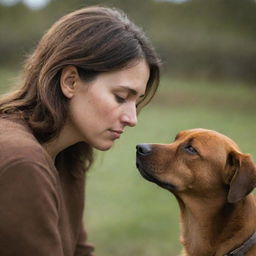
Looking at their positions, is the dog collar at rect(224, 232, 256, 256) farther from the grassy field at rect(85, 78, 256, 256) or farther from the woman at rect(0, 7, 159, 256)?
the grassy field at rect(85, 78, 256, 256)

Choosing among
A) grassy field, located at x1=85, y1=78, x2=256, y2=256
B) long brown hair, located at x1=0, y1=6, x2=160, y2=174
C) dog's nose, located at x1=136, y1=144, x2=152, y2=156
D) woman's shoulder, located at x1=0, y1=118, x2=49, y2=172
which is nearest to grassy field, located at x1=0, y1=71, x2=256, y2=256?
grassy field, located at x1=85, y1=78, x2=256, y2=256

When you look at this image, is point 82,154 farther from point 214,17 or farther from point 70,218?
point 214,17

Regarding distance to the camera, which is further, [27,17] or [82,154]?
[27,17]

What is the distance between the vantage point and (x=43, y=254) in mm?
2537

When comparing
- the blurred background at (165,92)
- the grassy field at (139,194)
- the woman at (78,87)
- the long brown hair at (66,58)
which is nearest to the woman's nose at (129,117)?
the woman at (78,87)

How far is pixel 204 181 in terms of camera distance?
3.72m

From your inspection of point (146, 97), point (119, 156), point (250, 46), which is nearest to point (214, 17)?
point (250, 46)

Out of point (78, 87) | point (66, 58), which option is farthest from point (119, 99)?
point (66, 58)

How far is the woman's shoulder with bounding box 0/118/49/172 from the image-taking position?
2.53 m

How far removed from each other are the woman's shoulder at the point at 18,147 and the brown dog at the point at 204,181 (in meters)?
1.19

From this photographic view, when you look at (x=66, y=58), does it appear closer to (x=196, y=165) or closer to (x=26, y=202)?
(x=26, y=202)

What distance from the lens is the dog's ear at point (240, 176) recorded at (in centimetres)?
337

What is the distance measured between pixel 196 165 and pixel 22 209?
5.27 feet

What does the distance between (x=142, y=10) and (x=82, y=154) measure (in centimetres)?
2975
